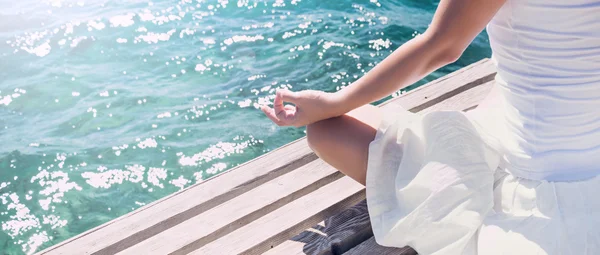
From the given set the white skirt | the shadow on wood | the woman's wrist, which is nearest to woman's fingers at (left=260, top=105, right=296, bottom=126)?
the woman's wrist

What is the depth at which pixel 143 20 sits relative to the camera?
5590 mm

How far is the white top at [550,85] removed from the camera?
4.33ft

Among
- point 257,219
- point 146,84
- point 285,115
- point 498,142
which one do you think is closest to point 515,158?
point 498,142

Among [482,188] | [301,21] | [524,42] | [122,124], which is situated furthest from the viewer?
[301,21]

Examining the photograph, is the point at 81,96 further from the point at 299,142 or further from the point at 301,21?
the point at 299,142

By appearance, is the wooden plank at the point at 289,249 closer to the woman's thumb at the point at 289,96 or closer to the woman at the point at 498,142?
the woman at the point at 498,142

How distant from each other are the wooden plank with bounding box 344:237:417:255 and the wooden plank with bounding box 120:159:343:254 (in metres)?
0.38

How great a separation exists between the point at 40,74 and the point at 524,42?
4.13 m

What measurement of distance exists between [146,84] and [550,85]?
11.8 feet

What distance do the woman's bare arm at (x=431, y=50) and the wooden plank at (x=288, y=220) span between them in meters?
0.47

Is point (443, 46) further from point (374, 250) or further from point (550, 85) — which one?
point (374, 250)

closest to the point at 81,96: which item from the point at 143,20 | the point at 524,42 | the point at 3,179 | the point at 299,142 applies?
the point at 3,179

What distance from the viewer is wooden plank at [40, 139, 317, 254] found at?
2.01 m

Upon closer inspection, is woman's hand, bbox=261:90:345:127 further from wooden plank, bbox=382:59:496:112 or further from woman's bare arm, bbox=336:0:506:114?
wooden plank, bbox=382:59:496:112
